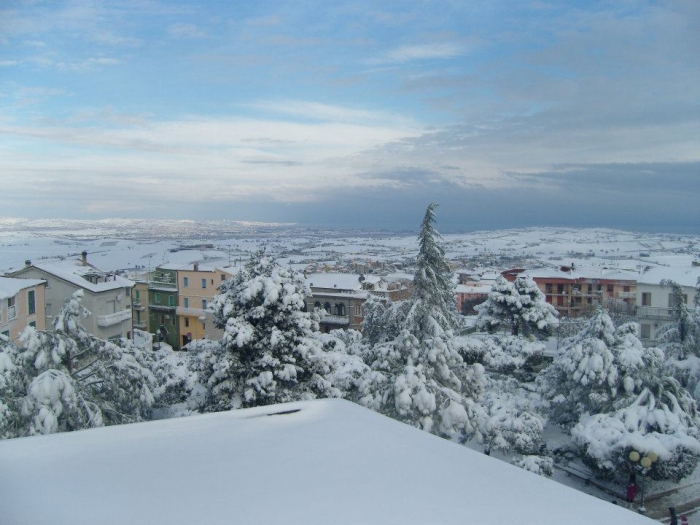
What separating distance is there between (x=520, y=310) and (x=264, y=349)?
12.6 metres

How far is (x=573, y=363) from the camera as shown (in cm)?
873

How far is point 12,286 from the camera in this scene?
10.8m

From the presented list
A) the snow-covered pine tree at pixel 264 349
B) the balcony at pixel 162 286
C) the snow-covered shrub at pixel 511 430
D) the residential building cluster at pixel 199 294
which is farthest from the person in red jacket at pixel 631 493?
the balcony at pixel 162 286

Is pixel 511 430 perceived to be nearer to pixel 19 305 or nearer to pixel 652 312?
pixel 19 305

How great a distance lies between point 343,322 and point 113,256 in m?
9.25

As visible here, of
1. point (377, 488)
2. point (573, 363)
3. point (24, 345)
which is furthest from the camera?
point (573, 363)

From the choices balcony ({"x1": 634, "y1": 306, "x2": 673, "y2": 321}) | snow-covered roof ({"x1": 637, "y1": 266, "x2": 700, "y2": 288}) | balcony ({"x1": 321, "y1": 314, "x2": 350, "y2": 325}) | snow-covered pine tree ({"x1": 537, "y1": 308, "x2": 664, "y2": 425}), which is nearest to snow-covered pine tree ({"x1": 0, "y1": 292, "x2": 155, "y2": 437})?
snow-covered pine tree ({"x1": 537, "y1": 308, "x2": 664, "y2": 425})

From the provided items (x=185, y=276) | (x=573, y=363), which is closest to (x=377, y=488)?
(x=573, y=363)

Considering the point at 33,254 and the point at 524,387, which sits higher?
the point at 33,254

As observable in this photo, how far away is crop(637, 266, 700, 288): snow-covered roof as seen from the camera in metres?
18.5

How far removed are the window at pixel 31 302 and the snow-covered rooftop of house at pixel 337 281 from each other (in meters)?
12.6

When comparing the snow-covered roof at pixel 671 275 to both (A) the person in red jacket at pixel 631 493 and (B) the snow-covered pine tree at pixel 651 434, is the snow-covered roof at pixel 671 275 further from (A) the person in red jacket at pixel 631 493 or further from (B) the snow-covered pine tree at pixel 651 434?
(A) the person in red jacket at pixel 631 493

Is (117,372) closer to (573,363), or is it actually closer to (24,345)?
(24,345)

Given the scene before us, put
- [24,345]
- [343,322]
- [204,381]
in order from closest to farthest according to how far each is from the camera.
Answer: [24,345] → [204,381] → [343,322]
